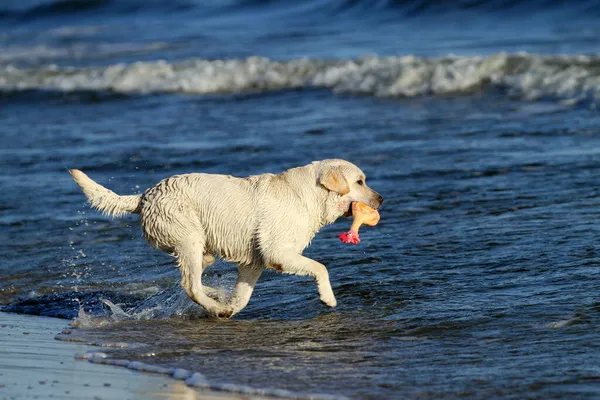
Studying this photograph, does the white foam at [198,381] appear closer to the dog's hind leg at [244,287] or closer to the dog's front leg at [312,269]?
the dog's hind leg at [244,287]

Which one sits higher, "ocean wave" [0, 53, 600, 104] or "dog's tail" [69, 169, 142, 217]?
"dog's tail" [69, 169, 142, 217]

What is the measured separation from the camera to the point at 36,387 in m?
5.71

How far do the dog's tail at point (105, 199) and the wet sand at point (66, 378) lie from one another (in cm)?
119

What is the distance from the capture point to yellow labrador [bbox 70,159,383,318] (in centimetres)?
750

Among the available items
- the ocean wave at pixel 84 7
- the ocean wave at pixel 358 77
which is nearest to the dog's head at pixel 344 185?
the ocean wave at pixel 358 77

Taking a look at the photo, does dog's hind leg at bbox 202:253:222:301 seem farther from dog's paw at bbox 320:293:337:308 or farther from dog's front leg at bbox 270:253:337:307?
→ dog's paw at bbox 320:293:337:308

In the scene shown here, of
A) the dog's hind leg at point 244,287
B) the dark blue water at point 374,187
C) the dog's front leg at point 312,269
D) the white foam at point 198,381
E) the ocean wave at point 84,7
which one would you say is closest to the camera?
the white foam at point 198,381

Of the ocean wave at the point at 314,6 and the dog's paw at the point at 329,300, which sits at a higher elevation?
the ocean wave at the point at 314,6

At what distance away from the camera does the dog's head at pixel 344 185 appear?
7570 millimetres

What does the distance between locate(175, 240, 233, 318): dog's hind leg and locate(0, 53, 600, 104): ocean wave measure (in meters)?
9.68

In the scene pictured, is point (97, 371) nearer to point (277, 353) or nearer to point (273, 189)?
point (277, 353)

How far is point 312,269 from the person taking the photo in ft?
24.1


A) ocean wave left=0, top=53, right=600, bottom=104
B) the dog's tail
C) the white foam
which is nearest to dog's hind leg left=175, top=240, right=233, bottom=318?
the dog's tail

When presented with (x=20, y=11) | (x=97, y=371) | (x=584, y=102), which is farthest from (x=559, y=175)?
(x=20, y=11)
